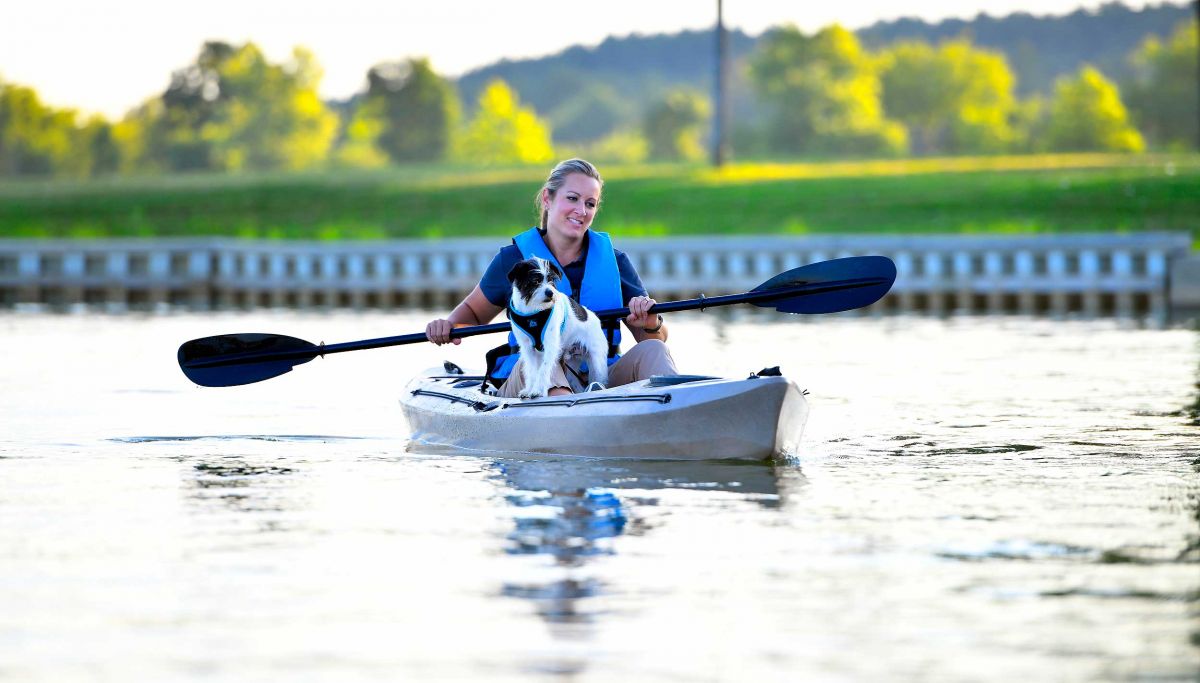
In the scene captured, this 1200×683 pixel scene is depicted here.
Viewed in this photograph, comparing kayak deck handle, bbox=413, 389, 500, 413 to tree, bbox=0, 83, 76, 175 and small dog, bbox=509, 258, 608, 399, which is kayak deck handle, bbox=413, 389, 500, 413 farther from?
tree, bbox=0, 83, 76, 175

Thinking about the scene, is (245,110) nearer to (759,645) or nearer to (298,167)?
(298,167)

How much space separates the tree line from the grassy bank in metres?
41.2

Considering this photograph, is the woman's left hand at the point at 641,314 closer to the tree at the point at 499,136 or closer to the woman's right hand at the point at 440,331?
the woman's right hand at the point at 440,331

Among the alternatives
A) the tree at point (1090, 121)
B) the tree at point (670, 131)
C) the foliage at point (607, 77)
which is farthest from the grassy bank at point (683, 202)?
the foliage at point (607, 77)

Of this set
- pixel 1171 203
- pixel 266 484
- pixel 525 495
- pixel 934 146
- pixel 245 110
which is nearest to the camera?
pixel 525 495

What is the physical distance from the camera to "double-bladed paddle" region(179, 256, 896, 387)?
30.7 feet

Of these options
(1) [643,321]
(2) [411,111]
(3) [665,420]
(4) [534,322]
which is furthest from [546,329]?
(2) [411,111]

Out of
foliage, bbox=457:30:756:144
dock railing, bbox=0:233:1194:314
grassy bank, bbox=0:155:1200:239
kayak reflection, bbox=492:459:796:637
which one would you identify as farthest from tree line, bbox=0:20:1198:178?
kayak reflection, bbox=492:459:796:637

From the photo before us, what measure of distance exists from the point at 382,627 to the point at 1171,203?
1350 inches

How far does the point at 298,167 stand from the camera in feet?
340

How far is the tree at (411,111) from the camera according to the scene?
102500 millimetres

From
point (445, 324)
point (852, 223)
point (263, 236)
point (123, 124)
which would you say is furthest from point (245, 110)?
point (445, 324)

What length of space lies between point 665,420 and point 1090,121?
3472 inches

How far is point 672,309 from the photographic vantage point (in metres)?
9.23
